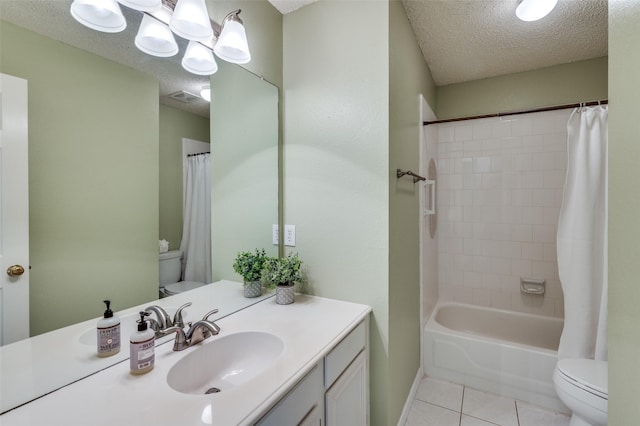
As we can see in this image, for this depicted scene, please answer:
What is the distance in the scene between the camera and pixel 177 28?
1135 mm

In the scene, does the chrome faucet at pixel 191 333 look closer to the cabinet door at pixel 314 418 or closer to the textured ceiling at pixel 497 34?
the cabinet door at pixel 314 418

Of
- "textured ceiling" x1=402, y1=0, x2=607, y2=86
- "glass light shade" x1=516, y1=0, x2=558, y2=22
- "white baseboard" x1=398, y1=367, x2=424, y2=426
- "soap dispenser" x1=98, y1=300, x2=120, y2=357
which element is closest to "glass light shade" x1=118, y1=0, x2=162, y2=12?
"soap dispenser" x1=98, y1=300, x2=120, y2=357

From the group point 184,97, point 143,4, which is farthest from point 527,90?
point 143,4

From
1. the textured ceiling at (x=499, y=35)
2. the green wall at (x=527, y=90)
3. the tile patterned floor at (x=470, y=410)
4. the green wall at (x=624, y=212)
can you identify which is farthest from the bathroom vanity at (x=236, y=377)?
the green wall at (x=527, y=90)

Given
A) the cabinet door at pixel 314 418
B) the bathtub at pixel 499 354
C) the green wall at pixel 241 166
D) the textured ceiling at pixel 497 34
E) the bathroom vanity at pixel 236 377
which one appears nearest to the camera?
the bathroom vanity at pixel 236 377

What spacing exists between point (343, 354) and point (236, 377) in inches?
17.1

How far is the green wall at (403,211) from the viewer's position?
60.0 inches

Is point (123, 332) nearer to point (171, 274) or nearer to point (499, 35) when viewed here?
point (171, 274)

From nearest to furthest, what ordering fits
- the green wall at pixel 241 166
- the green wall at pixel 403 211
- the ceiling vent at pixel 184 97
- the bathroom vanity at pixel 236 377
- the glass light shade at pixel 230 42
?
the bathroom vanity at pixel 236 377, the ceiling vent at pixel 184 97, the glass light shade at pixel 230 42, the green wall at pixel 241 166, the green wall at pixel 403 211

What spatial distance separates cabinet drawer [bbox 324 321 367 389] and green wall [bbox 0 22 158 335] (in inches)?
28.8

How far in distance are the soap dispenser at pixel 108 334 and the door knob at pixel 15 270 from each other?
0.77 ft

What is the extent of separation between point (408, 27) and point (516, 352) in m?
2.24

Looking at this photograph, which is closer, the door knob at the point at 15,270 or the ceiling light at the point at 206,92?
the door knob at the point at 15,270

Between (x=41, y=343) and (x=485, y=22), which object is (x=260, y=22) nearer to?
(x=485, y=22)
